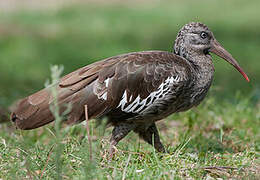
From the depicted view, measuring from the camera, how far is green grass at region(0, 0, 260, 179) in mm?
4109

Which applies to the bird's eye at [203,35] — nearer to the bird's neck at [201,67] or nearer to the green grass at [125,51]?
the bird's neck at [201,67]

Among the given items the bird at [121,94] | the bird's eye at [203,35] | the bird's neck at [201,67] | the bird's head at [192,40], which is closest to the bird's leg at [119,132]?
the bird at [121,94]

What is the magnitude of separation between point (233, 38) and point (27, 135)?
10134 mm

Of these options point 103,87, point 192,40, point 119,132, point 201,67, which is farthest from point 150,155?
point 192,40

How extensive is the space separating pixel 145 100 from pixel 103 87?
0.38 m

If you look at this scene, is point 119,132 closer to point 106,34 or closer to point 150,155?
point 150,155

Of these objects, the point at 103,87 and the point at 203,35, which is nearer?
the point at 103,87

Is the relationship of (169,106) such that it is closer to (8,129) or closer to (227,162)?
(227,162)

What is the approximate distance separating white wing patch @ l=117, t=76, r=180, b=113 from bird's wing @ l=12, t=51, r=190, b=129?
2 centimetres

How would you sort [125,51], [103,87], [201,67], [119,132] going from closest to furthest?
[103,87], [119,132], [201,67], [125,51]

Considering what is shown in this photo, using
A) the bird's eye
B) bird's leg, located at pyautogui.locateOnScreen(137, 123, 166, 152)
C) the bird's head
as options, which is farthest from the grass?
the bird's eye

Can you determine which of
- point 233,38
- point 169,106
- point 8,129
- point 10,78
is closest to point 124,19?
point 233,38

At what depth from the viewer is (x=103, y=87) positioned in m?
4.73

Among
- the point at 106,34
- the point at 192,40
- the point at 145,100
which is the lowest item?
the point at 106,34
